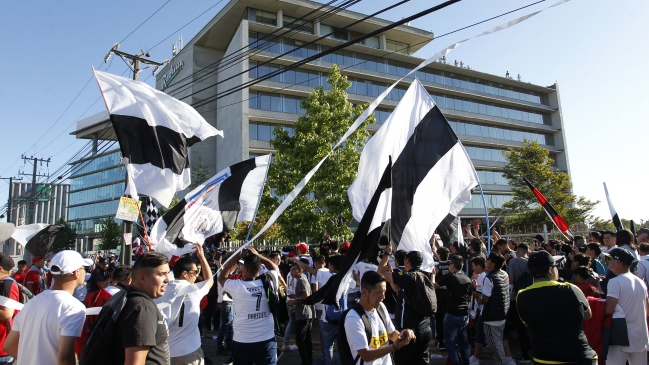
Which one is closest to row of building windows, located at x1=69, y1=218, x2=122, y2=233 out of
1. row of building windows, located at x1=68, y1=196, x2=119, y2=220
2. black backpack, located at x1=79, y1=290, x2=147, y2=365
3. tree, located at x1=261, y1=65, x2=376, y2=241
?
row of building windows, located at x1=68, y1=196, x2=119, y2=220

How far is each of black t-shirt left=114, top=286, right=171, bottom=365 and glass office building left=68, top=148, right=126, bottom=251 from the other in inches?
3274

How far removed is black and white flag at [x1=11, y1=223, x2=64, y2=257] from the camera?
1005 cm

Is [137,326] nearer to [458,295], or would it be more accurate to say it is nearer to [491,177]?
[458,295]

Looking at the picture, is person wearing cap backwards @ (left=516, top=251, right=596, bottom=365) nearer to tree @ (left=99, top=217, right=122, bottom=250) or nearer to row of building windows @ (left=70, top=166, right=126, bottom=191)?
tree @ (left=99, top=217, right=122, bottom=250)

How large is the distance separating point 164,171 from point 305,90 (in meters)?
36.5

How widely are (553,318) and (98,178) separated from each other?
304 feet

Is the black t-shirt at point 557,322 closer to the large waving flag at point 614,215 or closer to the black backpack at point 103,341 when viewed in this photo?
the black backpack at point 103,341

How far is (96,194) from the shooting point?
280 feet

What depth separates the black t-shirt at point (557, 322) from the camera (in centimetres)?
399

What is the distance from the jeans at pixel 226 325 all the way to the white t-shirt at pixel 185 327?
159 inches

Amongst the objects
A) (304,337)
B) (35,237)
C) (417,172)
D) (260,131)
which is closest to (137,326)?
(417,172)

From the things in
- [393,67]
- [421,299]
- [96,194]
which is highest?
[393,67]

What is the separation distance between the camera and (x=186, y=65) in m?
50.9

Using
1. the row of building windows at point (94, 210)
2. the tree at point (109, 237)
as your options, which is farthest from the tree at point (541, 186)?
the row of building windows at point (94, 210)
